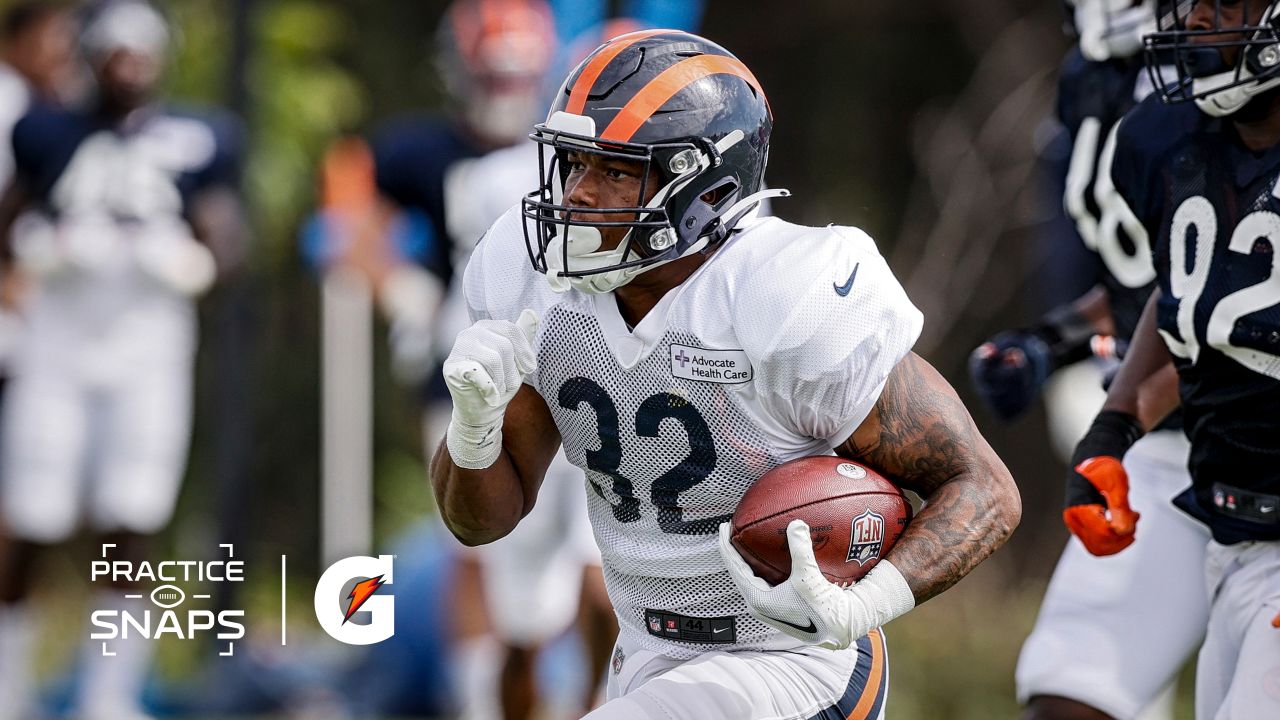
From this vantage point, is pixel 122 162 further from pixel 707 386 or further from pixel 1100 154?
pixel 707 386

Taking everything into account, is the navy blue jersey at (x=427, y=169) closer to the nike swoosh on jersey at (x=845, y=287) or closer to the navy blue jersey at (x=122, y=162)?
the navy blue jersey at (x=122, y=162)

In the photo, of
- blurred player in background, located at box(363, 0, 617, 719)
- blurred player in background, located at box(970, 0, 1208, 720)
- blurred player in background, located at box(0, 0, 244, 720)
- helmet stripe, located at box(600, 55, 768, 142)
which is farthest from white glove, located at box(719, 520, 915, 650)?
blurred player in background, located at box(0, 0, 244, 720)

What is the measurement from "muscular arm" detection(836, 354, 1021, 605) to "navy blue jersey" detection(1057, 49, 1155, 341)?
52.4 inches

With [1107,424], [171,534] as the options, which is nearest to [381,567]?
[1107,424]

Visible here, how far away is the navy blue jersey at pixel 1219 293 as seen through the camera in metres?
3.05

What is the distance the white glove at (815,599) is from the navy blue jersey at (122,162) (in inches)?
159

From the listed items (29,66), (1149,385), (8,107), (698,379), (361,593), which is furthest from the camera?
(29,66)

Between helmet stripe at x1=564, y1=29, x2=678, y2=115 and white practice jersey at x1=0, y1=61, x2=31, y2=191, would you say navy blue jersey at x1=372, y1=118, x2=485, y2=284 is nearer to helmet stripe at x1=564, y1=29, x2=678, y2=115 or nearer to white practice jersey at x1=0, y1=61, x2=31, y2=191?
white practice jersey at x1=0, y1=61, x2=31, y2=191

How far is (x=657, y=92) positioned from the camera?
278 cm

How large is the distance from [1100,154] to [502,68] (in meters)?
2.69

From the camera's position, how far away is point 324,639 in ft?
24.0

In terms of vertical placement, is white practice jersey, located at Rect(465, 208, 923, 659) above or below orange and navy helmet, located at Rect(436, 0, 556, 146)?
below

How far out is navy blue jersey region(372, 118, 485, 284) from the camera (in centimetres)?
618

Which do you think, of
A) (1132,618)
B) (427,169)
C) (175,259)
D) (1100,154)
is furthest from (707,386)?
(175,259)
